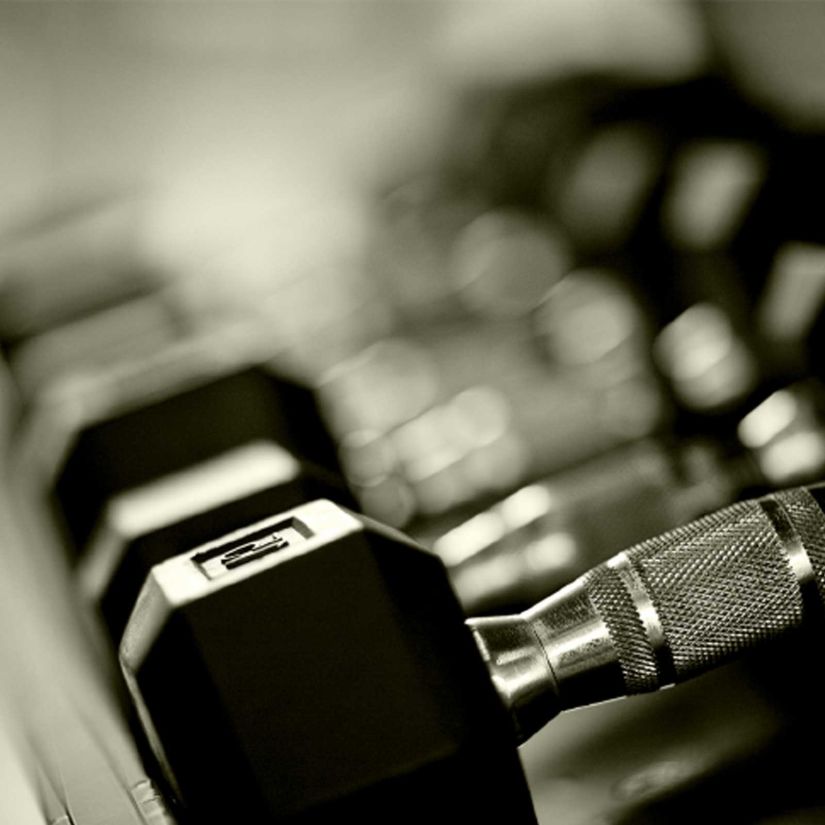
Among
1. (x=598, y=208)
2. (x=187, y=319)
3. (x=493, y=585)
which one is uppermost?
(x=187, y=319)

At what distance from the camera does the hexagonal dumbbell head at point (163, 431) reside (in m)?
0.80

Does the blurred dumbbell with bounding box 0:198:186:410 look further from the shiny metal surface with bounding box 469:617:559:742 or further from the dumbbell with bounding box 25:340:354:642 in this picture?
the shiny metal surface with bounding box 469:617:559:742

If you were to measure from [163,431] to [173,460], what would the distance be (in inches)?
1.0

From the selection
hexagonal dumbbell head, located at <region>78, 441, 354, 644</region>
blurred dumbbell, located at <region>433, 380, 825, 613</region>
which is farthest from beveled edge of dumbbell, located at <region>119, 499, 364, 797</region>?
blurred dumbbell, located at <region>433, 380, 825, 613</region>

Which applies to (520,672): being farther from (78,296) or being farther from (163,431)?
(78,296)

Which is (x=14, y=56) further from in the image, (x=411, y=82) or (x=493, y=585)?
(x=493, y=585)

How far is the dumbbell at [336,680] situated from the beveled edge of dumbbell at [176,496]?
0.67ft

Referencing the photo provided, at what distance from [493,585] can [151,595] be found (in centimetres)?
35

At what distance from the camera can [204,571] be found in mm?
426

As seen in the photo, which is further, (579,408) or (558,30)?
(558,30)

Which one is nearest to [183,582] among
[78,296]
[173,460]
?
[173,460]

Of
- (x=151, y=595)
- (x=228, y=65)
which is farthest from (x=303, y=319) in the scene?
(x=151, y=595)

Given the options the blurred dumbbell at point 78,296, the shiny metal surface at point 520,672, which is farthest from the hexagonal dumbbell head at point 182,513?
the blurred dumbbell at point 78,296

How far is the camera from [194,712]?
39 centimetres
